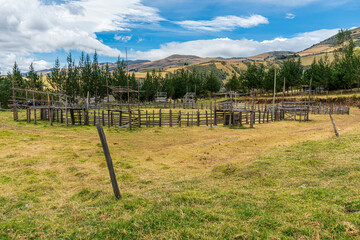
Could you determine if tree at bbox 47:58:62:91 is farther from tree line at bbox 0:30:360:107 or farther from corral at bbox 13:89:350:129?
corral at bbox 13:89:350:129

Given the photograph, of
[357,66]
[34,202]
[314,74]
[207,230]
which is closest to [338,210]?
[207,230]

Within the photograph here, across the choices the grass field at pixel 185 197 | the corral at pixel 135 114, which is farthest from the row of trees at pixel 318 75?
the grass field at pixel 185 197

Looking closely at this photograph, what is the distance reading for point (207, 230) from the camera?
14.8 ft

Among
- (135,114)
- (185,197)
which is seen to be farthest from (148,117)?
(185,197)

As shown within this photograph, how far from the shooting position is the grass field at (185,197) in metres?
4.59

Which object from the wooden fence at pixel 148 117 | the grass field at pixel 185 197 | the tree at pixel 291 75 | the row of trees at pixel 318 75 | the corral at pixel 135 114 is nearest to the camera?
the grass field at pixel 185 197

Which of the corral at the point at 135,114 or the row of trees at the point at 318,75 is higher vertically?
the row of trees at the point at 318,75

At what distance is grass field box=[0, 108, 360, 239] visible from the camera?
459 centimetres

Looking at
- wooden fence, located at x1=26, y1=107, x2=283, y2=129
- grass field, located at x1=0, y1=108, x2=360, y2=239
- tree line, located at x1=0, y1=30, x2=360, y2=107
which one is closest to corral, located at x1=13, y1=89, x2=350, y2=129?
wooden fence, located at x1=26, y1=107, x2=283, y2=129

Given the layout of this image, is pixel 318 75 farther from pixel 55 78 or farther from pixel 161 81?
pixel 55 78

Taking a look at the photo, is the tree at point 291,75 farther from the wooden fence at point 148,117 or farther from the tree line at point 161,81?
the wooden fence at point 148,117

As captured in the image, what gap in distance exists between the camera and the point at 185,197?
611cm

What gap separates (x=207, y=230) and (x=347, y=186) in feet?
15.8

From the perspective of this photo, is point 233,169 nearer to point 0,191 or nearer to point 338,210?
point 338,210
